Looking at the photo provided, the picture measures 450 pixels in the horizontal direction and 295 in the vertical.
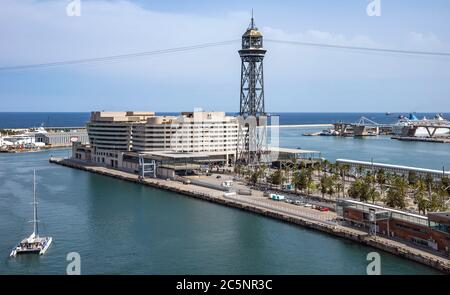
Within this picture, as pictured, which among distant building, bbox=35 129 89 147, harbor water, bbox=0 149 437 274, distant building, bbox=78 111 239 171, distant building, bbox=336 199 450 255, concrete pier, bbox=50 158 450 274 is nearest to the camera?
harbor water, bbox=0 149 437 274

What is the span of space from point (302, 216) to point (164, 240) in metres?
5.21

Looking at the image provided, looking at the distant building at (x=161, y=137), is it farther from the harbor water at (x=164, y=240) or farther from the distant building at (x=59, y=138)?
the distant building at (x=59, y=138)

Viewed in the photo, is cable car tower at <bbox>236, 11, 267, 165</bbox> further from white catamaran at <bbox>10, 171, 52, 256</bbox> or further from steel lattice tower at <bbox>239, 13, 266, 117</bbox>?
white catamaran at <bbox>10, 171, 52, 256</bbox>

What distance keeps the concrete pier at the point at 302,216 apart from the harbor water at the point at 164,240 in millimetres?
268

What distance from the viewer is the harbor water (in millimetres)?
12508

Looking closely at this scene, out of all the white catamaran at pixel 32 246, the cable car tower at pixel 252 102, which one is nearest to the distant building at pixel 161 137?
the cable car tower at pixel 252 102

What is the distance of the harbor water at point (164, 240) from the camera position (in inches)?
492

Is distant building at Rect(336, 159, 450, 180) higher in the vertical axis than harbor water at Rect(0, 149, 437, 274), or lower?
higher

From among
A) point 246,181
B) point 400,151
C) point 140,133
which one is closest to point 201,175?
point 246,181

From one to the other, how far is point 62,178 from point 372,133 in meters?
56.8

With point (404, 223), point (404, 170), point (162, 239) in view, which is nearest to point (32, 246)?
point (162, 239)

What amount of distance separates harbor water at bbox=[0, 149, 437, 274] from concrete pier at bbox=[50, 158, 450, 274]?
10.6 inches

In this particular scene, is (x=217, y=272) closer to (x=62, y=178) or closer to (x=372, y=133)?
(x=62, y=178)

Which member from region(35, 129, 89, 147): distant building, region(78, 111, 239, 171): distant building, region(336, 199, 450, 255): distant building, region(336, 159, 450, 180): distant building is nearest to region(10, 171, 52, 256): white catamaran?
region(336, 199, 450, 255): distant building
